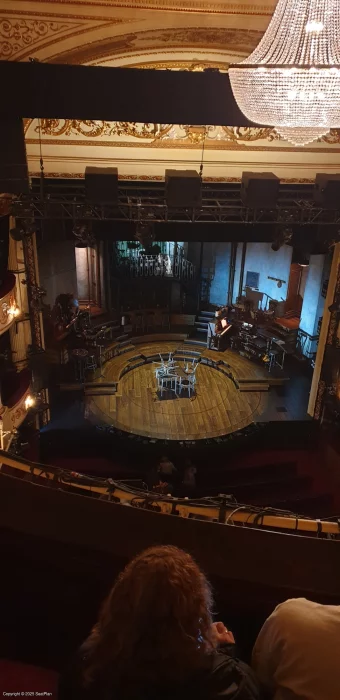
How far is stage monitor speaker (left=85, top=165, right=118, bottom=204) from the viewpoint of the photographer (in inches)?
305

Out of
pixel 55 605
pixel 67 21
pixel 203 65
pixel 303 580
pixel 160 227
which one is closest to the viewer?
pixel 303 580

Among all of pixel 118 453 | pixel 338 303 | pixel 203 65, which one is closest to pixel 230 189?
pixel 203 65

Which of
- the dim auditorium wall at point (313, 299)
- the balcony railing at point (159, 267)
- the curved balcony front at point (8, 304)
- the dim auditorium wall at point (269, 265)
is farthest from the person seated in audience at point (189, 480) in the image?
the balcony railing at point (159, 267)

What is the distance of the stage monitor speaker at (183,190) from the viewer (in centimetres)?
779

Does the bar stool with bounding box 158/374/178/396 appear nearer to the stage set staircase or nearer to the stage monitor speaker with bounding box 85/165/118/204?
the stage set staircase

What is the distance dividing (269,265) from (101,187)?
794cm

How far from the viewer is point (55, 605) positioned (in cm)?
173

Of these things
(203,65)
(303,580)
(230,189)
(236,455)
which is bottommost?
(236,455)

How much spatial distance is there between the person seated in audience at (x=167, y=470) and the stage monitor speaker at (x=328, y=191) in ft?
17.0

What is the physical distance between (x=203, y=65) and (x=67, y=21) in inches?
80.9

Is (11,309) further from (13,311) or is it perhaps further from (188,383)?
(188,383)

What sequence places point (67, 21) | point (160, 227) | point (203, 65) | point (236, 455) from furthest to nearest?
point (236, 455), point (160, 227), point (203, 65), point (67, 21)

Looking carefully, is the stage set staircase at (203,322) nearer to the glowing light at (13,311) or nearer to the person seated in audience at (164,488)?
the glowing light at (13,311)

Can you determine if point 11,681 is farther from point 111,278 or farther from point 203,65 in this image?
point 111,278
